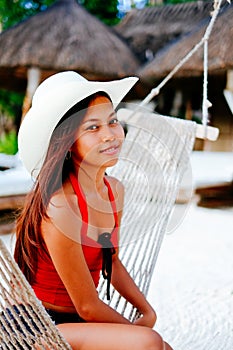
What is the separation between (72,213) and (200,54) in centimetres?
446

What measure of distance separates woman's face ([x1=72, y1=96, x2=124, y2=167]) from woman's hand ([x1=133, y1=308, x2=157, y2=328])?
1.18ft

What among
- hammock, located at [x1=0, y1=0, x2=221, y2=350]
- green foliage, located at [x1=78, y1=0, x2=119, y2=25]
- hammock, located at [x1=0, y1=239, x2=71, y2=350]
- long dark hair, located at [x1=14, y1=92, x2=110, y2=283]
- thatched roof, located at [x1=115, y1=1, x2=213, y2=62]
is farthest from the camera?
green foliage, located at [x1=78, y1=0, x2=119, y2=25]

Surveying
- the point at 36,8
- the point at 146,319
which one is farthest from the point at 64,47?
the point at 146,319

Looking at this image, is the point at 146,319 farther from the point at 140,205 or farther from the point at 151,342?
the point at 140,205

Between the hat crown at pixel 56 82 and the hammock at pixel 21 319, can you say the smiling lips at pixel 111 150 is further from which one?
the hammock at pixel 21 319

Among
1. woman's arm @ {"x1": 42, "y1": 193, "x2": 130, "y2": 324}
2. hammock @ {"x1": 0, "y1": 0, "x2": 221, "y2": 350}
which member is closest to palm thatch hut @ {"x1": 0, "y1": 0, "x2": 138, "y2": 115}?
hammock @ {"x1": 0, "y1": 0, "x2": 221, "y2": 350}

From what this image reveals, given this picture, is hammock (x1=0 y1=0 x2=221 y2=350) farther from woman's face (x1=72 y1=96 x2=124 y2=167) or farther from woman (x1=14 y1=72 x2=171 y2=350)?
woman's face (x1=72 y1=96 x2=124 y2=167)

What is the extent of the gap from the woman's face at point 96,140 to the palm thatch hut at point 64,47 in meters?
5.27

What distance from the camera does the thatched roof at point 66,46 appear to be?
6203 millimetres

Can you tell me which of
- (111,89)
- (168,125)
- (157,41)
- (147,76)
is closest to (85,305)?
(111,89)

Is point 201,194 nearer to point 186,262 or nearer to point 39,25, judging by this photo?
point 186,262

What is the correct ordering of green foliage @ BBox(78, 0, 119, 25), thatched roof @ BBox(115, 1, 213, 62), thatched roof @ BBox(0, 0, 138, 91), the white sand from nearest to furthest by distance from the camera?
1. the white sand
2. thatched roof @ BBox(0, 0, 138, 91)
3. thatched roof @ BBox(115, 1, 213, 62)
4. green foliage @ BBox(78, 0, 119, 25)

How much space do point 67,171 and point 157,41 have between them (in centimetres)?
632

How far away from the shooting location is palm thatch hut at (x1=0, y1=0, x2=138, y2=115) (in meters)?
6.21
